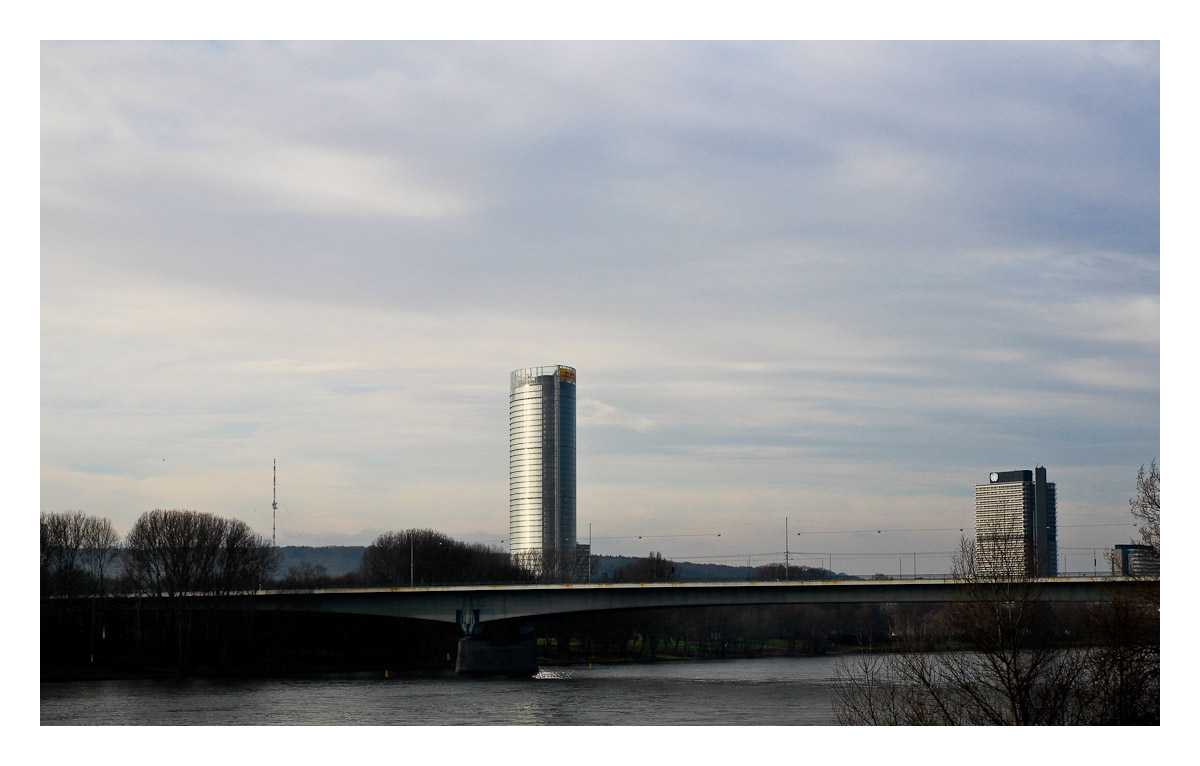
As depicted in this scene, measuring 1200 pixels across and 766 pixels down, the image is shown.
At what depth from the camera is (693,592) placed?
3167 inches

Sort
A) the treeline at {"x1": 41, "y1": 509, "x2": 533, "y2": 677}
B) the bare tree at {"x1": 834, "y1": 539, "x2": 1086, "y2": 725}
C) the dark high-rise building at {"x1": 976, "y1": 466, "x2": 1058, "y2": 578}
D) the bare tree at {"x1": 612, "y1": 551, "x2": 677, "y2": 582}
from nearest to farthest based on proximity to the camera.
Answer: the bare tree at {"x1": 834, "y1": 539, "x2": 1086, "y2": 725}, the dark high-rise building at {"x1": 976, "y1": 466, "x2": 1058, "y2": 578}, the treeline at {"x1": 41, "y1": 509, "x2": 533, "y2": 677}, the bare tree at {"x1": 612, "y1": 551, "x2": 677, "y2": 582}

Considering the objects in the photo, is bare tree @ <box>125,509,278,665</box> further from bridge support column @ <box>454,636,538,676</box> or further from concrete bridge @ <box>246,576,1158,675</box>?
bridge support column @ <box>454,636,538,676</box>

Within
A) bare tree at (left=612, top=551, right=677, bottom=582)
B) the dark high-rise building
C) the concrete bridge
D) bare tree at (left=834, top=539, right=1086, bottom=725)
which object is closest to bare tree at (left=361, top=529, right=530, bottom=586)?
bare tree at (left=612, top=551, right=677, bottom=582)

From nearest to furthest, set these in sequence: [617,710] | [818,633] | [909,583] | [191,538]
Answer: [617,710]
[909,583]
[191,538]
[818,633]

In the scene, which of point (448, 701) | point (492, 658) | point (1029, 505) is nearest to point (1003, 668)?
point (448, 701)

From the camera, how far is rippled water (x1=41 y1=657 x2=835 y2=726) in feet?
168

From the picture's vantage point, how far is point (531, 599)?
86.8 m

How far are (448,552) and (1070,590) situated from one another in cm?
8856

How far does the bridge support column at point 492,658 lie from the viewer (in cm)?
8731

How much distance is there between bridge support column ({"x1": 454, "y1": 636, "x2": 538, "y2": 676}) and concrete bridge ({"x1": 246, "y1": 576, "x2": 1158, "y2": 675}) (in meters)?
0.07

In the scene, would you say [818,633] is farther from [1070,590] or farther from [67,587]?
[67,587]

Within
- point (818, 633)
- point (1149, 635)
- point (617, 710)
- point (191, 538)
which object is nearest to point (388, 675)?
point (191, 538)

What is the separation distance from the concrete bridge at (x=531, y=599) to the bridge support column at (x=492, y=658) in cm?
7

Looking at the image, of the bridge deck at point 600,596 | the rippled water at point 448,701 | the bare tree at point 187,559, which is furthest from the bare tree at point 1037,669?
the bare tree at point 187,559
